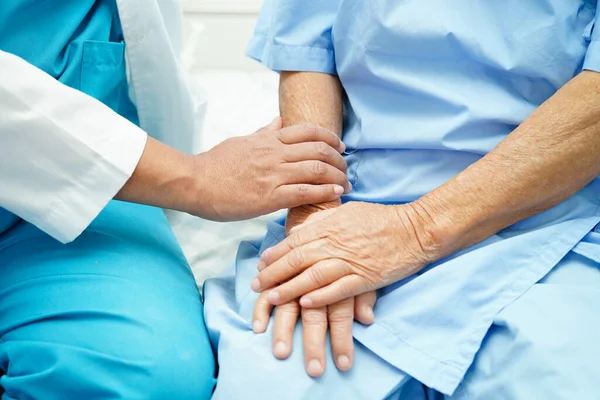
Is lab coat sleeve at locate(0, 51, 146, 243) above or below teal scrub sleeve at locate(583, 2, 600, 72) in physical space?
below

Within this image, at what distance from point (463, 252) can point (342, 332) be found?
0.64ft

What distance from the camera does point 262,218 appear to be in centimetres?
116

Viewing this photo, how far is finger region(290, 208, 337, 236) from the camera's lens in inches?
34.0

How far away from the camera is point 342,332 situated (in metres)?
0.76

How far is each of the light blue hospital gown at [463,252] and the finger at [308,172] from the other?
7 cm

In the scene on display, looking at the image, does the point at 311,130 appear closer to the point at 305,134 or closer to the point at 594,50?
the point at 305,134

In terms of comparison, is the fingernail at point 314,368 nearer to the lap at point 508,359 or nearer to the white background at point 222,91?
the lap at point 508,359

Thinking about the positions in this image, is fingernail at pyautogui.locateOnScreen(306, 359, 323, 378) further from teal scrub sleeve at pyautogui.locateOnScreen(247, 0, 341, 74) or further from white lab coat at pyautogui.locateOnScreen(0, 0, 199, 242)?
teal scrub sleeve at pyautogui.locateOnScreen(247, 0, 341, 74)

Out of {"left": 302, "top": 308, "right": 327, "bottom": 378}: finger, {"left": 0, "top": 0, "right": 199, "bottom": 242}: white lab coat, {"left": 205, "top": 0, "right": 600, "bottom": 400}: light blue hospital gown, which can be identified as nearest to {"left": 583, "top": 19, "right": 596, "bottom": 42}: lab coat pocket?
{"left": 205, "top": 0, "right": 600, "bottom": 400}: light blue hospital gown

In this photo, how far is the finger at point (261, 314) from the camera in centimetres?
78

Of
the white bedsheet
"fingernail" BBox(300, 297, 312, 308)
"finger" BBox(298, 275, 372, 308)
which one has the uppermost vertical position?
"finger" BBox(298, 275, 372, 308)

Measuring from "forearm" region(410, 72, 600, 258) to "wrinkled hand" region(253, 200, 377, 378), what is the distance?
12 cm

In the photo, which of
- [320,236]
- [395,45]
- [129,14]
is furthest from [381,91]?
[129,14]

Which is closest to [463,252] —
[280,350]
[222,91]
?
[280,350]
